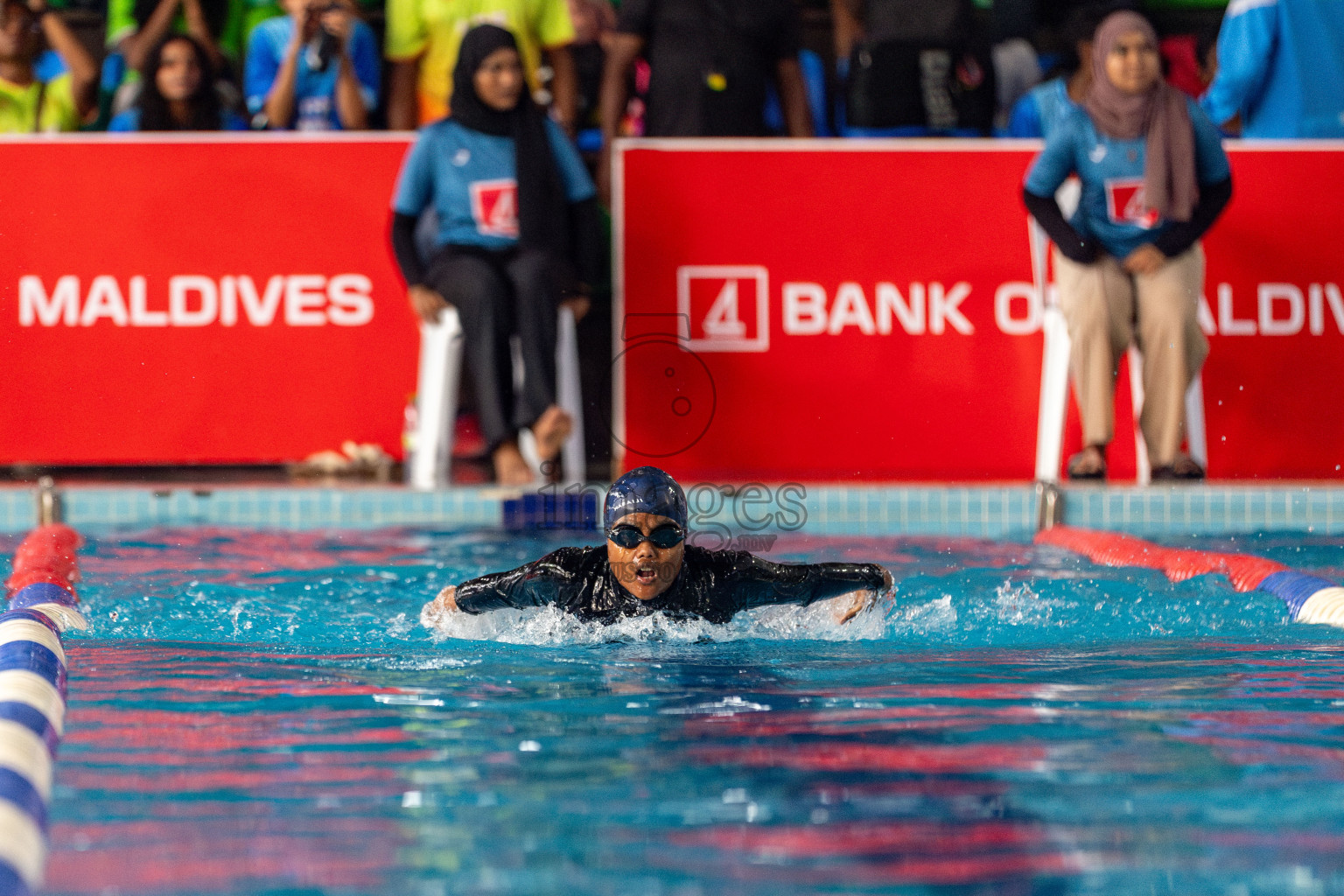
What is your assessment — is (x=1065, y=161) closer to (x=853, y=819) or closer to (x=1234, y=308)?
(x=1234, y=308)

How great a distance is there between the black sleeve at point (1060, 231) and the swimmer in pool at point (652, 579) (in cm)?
284

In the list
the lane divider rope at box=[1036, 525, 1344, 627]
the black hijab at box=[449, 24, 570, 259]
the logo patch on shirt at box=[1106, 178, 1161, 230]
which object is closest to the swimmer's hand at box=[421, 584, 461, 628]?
the lane divider rope at box=[1036, 525, 1344, 627]

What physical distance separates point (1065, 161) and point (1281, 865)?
191 inches

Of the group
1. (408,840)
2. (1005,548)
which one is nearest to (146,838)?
(408,840)

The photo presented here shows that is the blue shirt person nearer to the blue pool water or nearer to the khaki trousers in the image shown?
the khaki trousers

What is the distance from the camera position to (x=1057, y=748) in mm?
2832

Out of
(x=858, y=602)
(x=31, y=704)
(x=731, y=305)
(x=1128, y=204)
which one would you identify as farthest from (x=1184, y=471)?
(x=31, y=704)

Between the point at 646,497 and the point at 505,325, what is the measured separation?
289 centimetres

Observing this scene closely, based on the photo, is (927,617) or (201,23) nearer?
(927,617)

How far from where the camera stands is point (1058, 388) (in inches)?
264

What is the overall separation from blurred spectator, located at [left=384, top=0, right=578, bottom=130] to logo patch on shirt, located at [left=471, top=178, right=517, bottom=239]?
555mm

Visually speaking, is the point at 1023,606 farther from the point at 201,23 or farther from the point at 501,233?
the point at 201,23

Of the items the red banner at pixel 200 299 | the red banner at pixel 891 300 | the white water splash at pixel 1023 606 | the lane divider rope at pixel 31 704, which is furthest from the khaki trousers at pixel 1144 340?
the lane divider rope at pixel 31 704

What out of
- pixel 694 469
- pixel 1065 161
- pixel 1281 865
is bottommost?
pixel 1281 865
